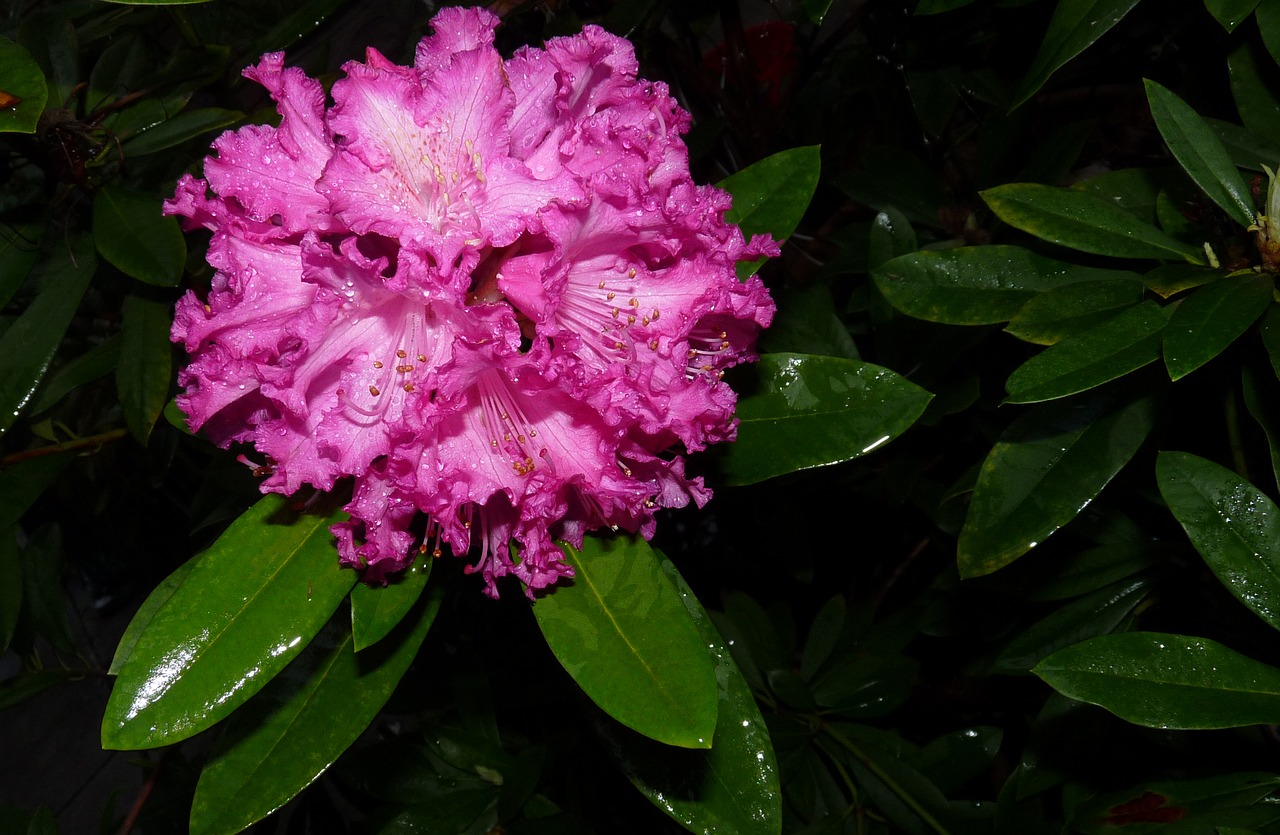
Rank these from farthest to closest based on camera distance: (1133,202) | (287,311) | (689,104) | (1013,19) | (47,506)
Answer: (47,506) → (689,104) → (1013,19) → (1133,202) → (287,311)

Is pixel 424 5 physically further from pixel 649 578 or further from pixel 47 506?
pixel 47 506

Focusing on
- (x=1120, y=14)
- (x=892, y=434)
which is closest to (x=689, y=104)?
(x=1120, y=14)

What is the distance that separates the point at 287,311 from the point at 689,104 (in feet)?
4.97

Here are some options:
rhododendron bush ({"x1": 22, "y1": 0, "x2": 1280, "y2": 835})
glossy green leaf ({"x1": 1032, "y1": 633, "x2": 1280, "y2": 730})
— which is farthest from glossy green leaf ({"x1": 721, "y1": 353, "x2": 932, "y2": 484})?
glossy green leaf ({"x1": 1032, "y1": 633, "x2": 1280, "y2": 730})

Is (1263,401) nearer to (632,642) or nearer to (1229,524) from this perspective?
(1229,524)

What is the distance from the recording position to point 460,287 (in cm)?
72

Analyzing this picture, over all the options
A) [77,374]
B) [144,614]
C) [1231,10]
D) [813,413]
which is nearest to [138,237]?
[77,374]

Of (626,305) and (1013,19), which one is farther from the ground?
(1013,19)

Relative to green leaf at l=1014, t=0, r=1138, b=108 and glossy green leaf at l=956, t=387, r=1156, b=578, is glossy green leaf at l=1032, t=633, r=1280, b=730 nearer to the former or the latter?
glossy green leaf at l=956, t=387, r=1156, b=578

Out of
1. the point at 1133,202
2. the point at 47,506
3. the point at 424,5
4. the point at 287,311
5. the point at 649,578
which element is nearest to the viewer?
the point at 287,311

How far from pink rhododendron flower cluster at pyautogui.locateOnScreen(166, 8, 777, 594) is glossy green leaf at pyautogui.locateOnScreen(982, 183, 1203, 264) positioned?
422mm

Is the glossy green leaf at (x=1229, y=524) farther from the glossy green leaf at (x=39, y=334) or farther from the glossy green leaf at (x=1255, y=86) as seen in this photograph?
the glossy green leaf at (x=39, y=334)

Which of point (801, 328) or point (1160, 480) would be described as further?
point (801, 328)

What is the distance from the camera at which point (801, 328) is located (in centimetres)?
132
